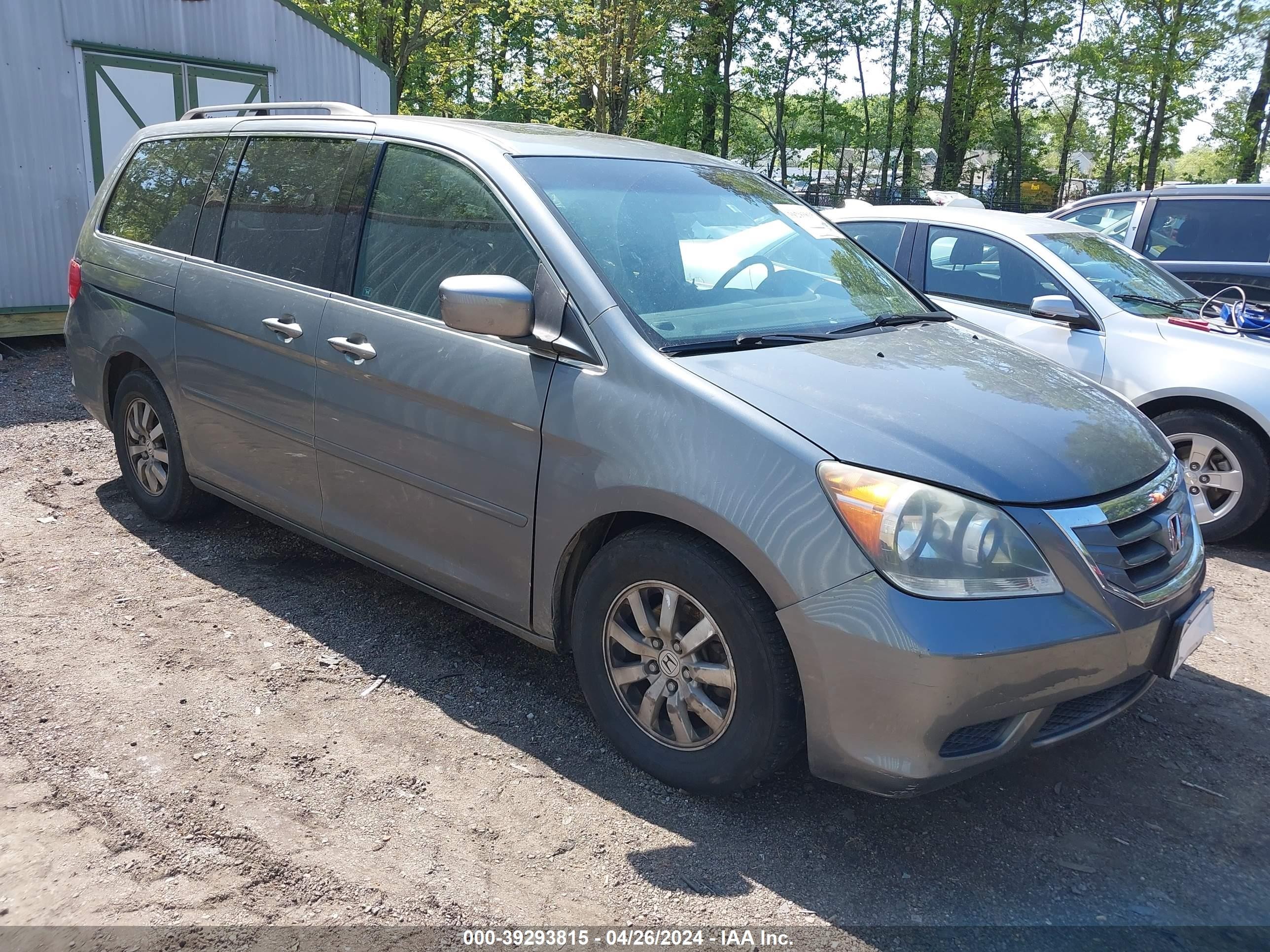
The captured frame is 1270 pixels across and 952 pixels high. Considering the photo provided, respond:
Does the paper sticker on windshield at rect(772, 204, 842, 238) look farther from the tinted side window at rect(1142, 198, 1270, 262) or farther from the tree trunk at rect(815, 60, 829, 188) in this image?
the tree trunk at rect(815, 60, 829, 188)

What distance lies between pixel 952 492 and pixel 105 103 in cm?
1033

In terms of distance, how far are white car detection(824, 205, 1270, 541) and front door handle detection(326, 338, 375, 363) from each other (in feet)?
10.5

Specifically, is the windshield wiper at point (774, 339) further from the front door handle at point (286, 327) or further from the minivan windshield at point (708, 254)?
the front door handle at point (286, 327)

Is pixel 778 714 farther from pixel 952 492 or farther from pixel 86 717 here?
pixel 86 717

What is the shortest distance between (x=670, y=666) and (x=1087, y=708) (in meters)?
1.13

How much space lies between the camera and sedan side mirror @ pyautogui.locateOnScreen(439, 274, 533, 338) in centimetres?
305

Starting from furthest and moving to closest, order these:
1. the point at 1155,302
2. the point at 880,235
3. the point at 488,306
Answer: the point at 880,235, the point at 1155,302, the point at 488,306

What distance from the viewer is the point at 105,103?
1008cm

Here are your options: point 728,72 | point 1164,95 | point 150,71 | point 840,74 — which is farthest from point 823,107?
point 150,71

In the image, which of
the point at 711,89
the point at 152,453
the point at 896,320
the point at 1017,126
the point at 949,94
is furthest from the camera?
the point at 1017,126

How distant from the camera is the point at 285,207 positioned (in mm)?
4156

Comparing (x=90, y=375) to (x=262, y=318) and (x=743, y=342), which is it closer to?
(x=262, y=318)

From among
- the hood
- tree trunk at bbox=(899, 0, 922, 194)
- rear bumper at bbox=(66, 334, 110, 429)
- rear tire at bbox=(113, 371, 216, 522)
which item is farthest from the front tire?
tree trunk at bbox=(899, 0, 922, 194)

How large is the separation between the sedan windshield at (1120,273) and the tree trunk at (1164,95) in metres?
26.3
